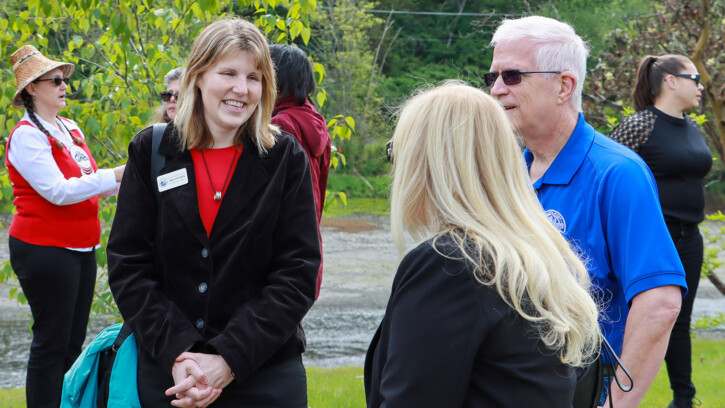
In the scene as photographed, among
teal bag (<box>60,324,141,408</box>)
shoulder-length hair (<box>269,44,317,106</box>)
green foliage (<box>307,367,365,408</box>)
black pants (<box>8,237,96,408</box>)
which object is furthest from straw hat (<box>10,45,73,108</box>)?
green foliage (<box>307,367,365,408</box>)

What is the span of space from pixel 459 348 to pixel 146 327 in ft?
4.53

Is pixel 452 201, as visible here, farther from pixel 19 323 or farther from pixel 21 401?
pixel 19 323

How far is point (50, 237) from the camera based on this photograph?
432cm

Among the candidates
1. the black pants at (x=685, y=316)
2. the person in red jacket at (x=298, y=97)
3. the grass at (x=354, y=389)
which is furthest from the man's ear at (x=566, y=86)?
the grass at (x=354, y=389)

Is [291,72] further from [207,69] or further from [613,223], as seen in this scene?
[613,223]

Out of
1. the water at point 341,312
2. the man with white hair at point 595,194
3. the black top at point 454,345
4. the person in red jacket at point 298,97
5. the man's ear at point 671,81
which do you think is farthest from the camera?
the water at point 341,312

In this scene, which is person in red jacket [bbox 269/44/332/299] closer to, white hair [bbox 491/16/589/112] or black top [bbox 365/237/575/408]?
white hair [bbox 491/16/589/112]

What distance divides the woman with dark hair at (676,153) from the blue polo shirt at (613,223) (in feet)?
8.15

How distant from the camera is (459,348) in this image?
159 centimetres

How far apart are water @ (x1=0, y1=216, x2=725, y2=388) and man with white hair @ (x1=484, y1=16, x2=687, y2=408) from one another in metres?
4.39

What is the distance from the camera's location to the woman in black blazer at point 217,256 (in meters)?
2.61

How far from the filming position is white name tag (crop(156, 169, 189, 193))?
2713 mm

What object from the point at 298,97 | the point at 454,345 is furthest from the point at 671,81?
the point at 454,345

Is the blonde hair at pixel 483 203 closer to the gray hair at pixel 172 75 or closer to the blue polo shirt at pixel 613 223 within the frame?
the blue polo shirt at pixel 613 223
